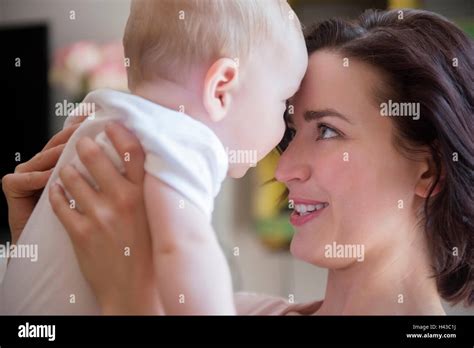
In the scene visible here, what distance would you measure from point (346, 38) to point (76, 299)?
75 cm

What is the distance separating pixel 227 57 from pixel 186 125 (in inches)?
6.1

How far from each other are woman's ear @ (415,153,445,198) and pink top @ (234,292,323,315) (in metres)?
A: 0.33

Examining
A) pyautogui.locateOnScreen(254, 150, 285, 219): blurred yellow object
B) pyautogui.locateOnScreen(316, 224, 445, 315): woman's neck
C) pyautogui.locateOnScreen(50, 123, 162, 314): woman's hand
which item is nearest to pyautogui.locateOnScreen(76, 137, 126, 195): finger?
pyautogui.locateOnScreen(50, 123, 162, 314): woman's hand

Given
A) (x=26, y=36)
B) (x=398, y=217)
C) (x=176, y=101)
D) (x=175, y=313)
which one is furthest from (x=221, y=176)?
(x=26, y=36)

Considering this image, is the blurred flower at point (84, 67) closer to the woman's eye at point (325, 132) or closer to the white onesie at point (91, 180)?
the white onesie at point (91, 180)

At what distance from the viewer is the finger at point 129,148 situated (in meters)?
1.19

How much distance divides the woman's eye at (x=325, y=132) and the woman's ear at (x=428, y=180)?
0.64ft

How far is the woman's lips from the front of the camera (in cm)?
137

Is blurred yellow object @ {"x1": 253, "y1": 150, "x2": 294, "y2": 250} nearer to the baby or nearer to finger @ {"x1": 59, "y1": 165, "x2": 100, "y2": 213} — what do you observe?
the baby

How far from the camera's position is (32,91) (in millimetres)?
1438

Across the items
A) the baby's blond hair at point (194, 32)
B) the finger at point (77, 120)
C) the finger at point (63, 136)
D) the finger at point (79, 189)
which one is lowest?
the finger at point (79, 189)

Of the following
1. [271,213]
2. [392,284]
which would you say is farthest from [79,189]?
[392,284]

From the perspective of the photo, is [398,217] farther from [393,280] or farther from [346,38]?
[346,38]

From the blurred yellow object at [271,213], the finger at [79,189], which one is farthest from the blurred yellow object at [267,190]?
the finger at [79,189]
